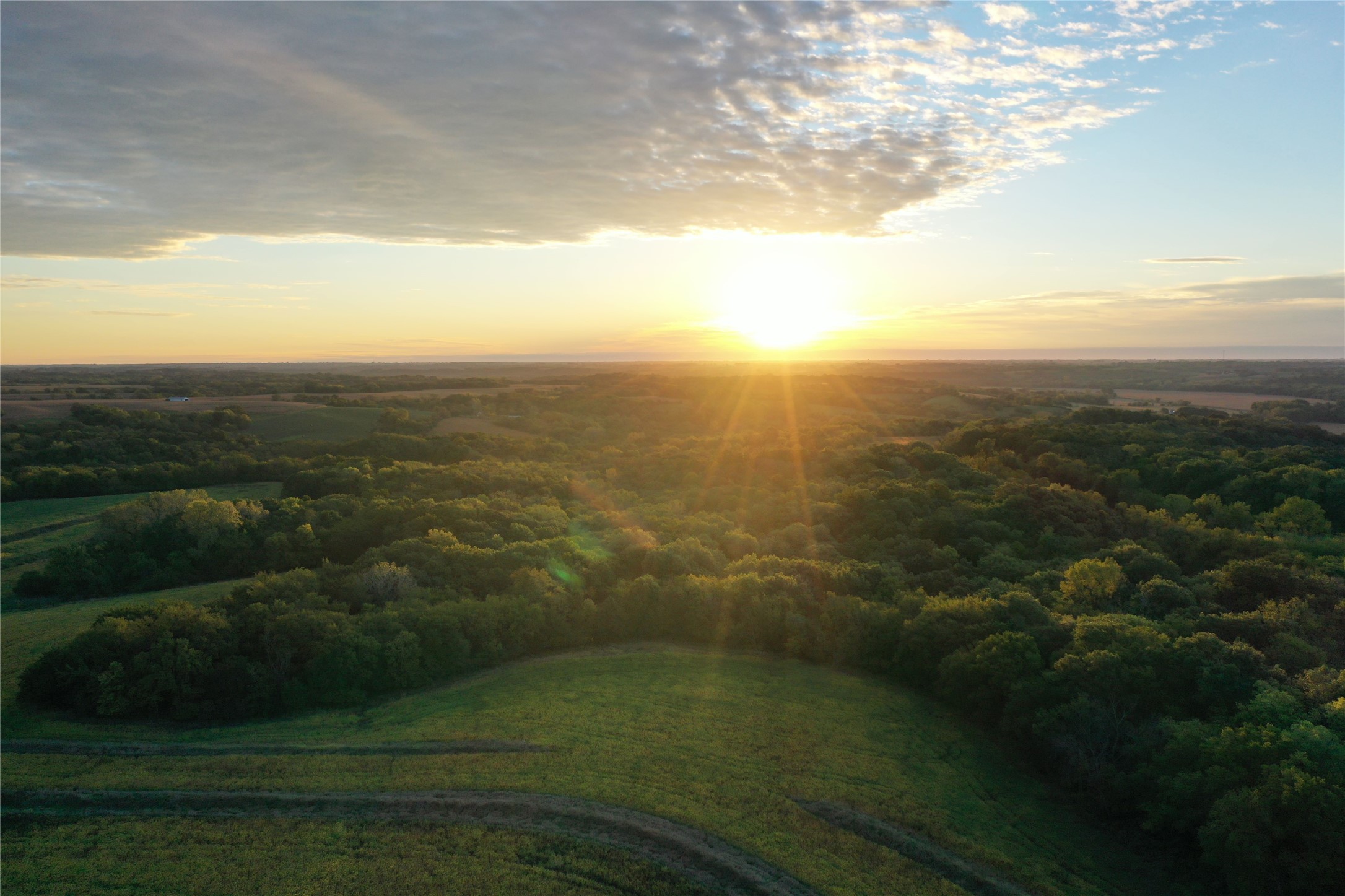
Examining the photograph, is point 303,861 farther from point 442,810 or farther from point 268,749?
point 268,749

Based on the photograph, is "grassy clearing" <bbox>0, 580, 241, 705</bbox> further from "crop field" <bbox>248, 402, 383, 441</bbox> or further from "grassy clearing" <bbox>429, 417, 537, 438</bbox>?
"grassy clearing" <bbox>429, 417, 537, 438</bbox>

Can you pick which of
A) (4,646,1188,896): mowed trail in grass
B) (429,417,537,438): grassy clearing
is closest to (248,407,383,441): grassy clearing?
(429,417,537,438): grassy clearing

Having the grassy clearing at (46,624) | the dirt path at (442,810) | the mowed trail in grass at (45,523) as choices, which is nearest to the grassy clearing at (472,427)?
the mowed trail in grass at (45,523)

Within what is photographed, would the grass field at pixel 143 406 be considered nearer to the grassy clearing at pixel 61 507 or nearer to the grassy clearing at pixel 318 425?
the grassy clearing at pixel 318 425

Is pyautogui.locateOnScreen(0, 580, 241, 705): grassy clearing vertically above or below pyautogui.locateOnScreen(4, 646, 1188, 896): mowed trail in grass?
above

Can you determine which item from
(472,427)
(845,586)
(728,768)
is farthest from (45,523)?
(472,427)

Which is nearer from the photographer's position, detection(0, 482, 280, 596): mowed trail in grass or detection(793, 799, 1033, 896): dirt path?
detection(793, 799, 1033, 896): dirt path

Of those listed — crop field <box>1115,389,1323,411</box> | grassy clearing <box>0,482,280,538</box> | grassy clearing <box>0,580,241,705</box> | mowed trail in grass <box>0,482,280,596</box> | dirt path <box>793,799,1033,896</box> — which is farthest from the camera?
crop field <box>1115,389,1323,411</box>

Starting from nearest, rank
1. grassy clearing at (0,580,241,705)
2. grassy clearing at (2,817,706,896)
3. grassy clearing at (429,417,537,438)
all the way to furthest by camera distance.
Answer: grassy clearing at (2,817,706,896)
grassy clearing at (0,580,241,705)
grassy clearing at (429,417,537,438)
